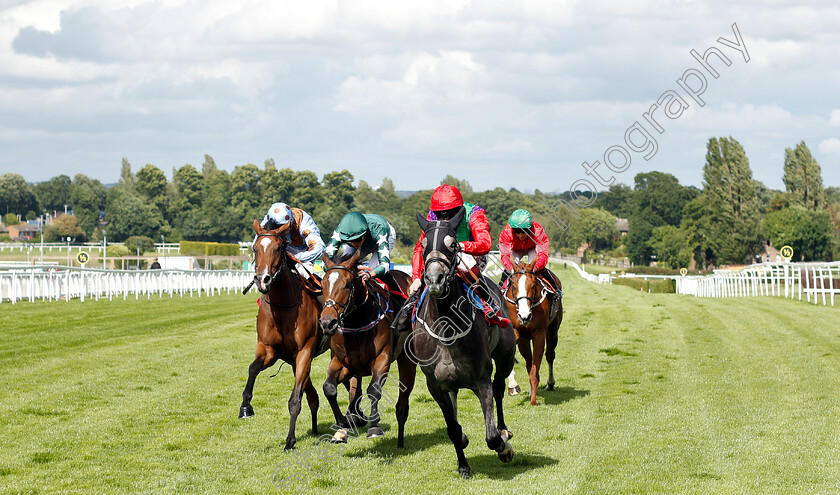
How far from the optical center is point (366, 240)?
26.1 ft

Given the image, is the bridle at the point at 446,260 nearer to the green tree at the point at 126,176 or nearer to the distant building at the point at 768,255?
the distant building at the point at 768,255

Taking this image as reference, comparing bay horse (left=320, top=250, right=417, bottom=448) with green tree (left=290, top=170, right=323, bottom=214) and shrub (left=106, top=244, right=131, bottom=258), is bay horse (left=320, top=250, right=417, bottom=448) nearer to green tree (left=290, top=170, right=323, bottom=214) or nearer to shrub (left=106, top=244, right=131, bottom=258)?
shrub (left=106, top=244, right=131, bottom=258)

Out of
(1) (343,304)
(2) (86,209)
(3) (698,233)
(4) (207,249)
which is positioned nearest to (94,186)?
(2) (86,209)

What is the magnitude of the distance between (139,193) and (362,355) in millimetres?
146109

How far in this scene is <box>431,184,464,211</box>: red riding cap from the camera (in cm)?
666

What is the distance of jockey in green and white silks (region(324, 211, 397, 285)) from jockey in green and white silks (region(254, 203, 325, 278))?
343mm

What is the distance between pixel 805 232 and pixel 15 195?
486ft

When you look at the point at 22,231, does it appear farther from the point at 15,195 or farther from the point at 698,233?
the point at 698,233

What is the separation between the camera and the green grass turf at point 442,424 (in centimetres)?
609

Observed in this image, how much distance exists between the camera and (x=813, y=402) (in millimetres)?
9039

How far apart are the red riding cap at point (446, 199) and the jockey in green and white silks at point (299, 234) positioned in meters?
Result: 1.50

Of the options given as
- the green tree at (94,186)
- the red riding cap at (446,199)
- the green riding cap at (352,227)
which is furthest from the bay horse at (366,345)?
the green tree at (94,186)

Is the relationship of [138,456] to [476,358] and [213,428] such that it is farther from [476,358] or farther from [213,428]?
[476,358]

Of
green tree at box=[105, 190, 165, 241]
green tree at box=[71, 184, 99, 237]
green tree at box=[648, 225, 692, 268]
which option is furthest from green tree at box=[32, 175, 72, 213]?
green tree at box=[648, 225, 692, 268]
